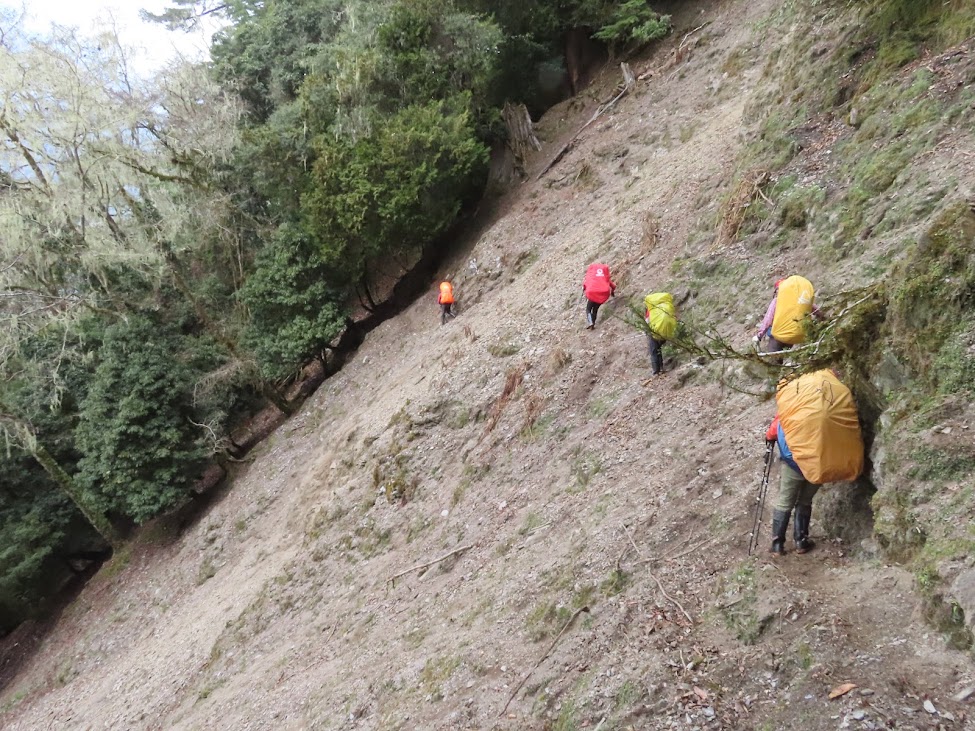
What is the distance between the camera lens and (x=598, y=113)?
674 inches

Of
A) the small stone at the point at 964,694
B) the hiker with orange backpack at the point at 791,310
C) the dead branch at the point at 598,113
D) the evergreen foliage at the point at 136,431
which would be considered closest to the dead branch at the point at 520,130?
the dead branch at the point at 598,113

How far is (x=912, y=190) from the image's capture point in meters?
6.57

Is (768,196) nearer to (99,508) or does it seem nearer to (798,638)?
(798,638)

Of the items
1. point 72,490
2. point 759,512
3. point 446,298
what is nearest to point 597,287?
point 759,512

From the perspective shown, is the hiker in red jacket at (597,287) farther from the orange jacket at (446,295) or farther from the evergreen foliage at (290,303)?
the evergreen foliage at (290,303)

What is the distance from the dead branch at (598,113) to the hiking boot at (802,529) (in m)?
13.6

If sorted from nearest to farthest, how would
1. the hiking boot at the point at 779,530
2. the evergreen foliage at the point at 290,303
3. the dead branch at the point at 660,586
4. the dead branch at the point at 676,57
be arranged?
the hiking boot at the point at 779,530 < the dead branch at the point at 660,586 < the dead branch at the point at 676,57 < the evergreen foliage at the point at 290,303

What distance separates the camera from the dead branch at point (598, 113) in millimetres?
16875

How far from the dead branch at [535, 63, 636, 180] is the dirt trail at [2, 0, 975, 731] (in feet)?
1.20

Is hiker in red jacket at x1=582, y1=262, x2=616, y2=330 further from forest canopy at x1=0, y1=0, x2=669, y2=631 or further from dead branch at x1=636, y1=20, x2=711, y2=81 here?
dead branch at x1=636, y1=20, x2=711, y2=81

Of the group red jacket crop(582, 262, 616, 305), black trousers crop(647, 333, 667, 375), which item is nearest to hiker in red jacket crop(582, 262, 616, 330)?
red jacket crop(582, 262, 616, 305)

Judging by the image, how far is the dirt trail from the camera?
4352mm

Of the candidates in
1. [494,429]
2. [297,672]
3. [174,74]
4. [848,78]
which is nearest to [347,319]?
[174,74]

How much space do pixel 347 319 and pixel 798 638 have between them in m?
15.3
